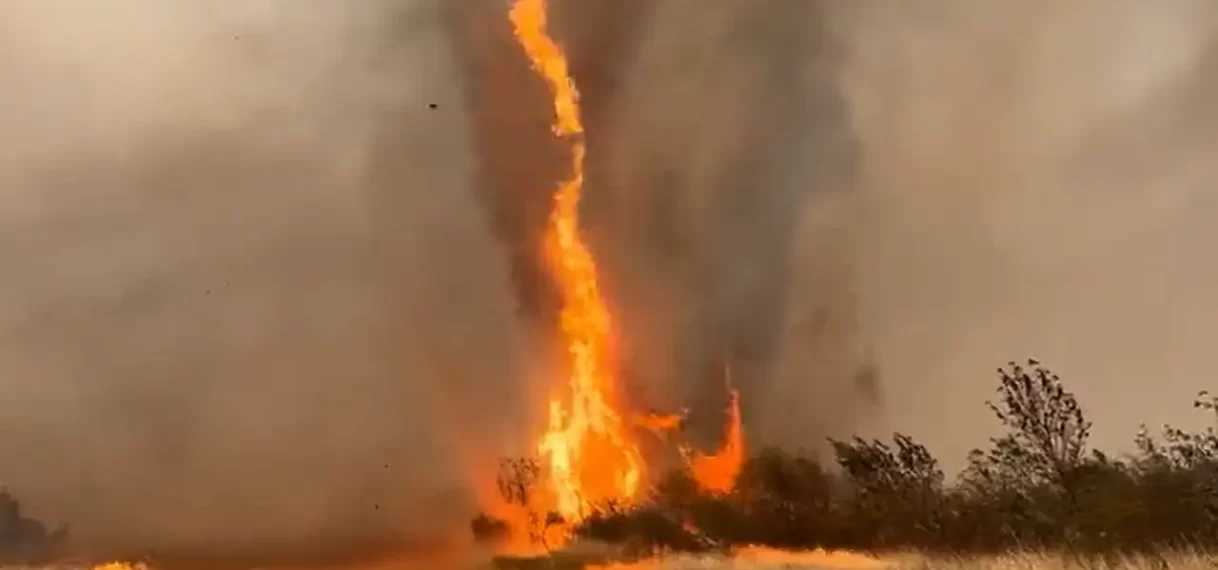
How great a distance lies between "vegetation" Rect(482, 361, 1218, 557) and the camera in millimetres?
15087

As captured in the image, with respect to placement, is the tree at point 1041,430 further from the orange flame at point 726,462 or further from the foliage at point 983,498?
the orange flame at point 726,462

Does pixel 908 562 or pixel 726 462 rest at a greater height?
pixel 726 462

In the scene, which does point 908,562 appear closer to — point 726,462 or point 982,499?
point 982,499

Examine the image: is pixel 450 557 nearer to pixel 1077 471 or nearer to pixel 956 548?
pixel 956 548

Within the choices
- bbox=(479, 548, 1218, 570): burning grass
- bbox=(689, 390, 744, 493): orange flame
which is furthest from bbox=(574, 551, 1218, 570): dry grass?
bbox=(689, 390, 744, 493): orange flame

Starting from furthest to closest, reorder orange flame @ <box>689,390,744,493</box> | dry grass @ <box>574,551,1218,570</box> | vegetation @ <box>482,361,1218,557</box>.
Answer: orange flame @ <box>689,390,744,493</box> < vegetation @ <box>482,361,1218,557</box> < dry grass @ <box>574,551,1218,570</box>

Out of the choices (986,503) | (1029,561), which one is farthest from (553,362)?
(1029,561)

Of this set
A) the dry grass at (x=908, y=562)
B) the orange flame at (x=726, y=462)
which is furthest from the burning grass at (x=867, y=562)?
the orange flame at (x=726, y=462)

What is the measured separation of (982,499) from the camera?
1681 centimetres

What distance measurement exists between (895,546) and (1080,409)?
3.64m

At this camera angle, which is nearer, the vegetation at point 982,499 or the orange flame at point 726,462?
the vegetation at point 982,499

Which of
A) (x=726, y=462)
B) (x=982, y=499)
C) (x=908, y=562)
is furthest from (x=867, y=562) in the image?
(x=726, y=462)

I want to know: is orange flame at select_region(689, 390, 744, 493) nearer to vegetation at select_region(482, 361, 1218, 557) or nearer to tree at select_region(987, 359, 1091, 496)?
vegetation at select_region(482, 361, 1218, 557)

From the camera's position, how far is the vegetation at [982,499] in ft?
49.5
